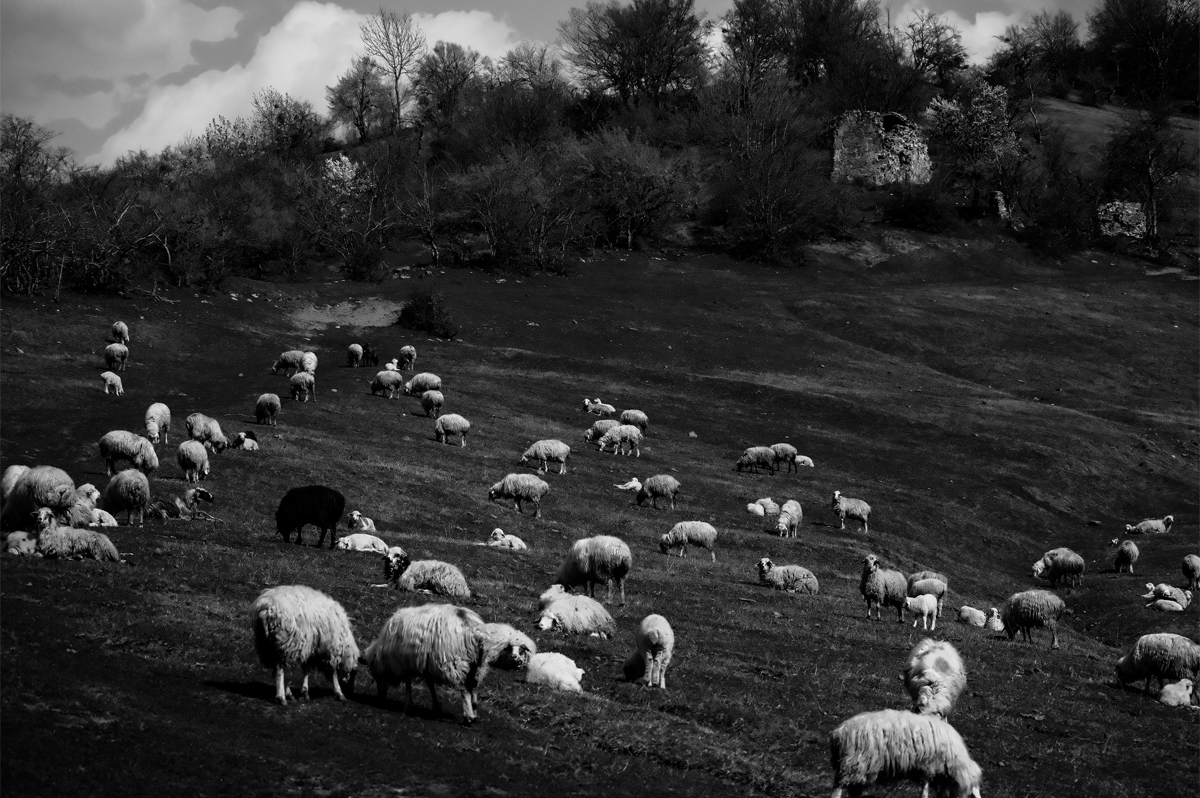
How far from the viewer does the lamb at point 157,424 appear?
36.3 m

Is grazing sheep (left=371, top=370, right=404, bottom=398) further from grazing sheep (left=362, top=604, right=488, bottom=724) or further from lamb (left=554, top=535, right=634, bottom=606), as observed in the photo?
grazing sheep (left=362, top=604, right=488, bottom=724)

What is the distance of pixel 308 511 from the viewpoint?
25094 millimetres

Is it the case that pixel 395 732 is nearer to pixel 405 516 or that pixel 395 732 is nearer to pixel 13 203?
pixel 405 516

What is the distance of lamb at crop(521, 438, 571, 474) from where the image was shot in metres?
41.2

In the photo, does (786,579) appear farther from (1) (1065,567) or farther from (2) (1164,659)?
(1) (1065,567)

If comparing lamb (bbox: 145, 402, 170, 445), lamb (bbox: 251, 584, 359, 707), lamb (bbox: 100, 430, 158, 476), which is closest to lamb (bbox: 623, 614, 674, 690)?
lamb (bbox: 251, 584, 359, 707)

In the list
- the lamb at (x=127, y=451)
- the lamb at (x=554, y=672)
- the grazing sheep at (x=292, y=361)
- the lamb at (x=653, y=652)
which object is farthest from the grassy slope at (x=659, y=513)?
the grazing sheep at (x=292, y=361)

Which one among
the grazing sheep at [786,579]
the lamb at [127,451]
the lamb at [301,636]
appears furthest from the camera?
the lamb at [127,451]

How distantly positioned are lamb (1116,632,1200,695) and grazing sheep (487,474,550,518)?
725 inches

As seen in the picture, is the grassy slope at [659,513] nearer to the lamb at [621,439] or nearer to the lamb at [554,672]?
the lamb at [554,672]

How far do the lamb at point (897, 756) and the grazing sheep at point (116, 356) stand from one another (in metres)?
47.8

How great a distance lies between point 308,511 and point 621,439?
23.4m

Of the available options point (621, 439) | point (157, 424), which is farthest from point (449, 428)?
point (157, 424)

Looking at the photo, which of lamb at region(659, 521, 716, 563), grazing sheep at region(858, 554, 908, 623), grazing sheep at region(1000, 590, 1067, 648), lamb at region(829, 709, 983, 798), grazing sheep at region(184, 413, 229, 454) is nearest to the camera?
lamb at region(829, 709, 983, 798)
